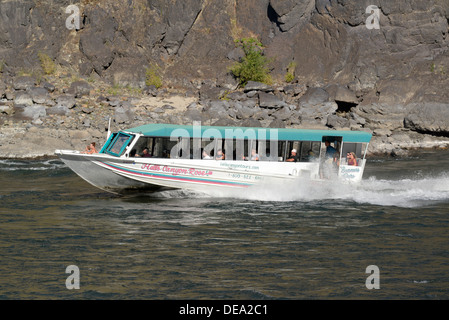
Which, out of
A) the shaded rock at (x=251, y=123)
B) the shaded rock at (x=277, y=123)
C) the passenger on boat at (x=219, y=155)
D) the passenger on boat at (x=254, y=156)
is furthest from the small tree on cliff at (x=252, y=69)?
the passenger on boat at (x=219, y=155)

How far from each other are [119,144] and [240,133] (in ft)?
14.4

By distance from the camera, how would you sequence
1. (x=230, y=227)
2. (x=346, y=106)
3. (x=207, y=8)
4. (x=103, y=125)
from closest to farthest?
(x=230, y=227), (x=103, y=125), (x=346, y=106), (x=207, y=8)

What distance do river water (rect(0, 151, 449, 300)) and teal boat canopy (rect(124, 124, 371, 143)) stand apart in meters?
1.88

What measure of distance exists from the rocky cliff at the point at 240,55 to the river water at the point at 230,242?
19.7 metres

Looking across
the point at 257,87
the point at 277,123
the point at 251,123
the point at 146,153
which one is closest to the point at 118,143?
the point at 146,153

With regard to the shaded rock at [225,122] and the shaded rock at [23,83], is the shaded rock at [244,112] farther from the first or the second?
the shaded rock at [23,83]

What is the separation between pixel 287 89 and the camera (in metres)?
47.9

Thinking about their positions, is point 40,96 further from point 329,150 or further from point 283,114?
point 329,150

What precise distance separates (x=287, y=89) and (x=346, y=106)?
209 inches

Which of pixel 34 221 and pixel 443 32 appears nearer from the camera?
pixel 34 221

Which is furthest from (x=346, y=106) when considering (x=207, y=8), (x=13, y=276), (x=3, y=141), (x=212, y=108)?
(x=13, y=276)

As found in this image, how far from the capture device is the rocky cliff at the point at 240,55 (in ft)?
139

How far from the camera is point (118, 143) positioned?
19.8m
